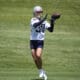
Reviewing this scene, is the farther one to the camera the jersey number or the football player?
the jersey number

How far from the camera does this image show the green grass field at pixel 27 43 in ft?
44.9

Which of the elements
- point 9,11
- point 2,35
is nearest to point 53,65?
point 2,35

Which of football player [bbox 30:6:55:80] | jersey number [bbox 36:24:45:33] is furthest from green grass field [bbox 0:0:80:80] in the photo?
jersey number [bbox 36:24:45:33]

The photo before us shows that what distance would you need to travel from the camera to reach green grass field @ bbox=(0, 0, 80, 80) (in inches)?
539

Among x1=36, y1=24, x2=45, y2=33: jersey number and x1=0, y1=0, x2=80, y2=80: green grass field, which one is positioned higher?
x1=36, y1=24, x2=45, y2=33: jersey number

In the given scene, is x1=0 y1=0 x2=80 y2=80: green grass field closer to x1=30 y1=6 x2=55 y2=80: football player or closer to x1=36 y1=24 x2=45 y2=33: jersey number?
x1=30 y1=6 x2=55 y2=80: football player

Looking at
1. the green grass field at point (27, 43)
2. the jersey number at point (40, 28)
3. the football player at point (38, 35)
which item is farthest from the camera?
the green grass field at point (27, 43)

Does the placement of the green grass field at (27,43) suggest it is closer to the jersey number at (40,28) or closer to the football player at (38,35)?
the football player at (38,35)

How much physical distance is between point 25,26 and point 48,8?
2.77m

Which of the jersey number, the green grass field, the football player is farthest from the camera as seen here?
the green grass field

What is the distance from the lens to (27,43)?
1830 centimetres

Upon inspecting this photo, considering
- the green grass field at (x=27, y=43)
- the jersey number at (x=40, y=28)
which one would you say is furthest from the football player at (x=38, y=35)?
the green grass field at (x=27, y=43)

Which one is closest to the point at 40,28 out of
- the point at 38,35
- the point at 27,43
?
the point at 38,35

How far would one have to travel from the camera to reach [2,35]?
63.1 ft
